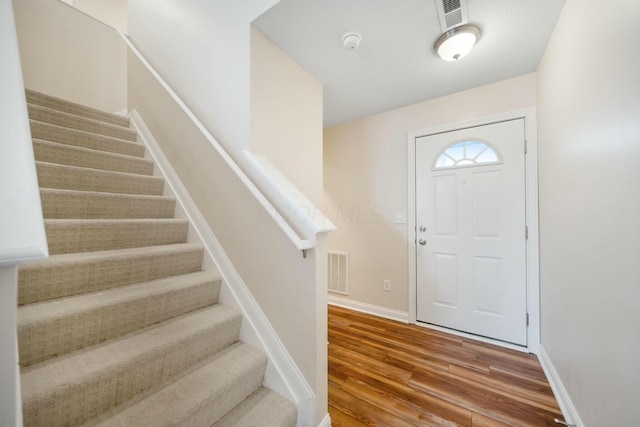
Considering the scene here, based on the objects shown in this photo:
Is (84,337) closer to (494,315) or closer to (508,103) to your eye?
(494,315)

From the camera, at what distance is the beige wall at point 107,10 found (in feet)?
9.57

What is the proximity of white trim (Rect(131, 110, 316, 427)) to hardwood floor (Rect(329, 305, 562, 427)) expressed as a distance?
305mm

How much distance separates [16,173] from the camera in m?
0.53

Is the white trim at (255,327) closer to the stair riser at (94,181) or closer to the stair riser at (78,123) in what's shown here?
the stair riser at (94,181)

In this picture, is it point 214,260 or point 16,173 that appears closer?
point 16,173

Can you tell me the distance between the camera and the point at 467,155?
7.59ft

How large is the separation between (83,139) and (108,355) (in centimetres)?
171

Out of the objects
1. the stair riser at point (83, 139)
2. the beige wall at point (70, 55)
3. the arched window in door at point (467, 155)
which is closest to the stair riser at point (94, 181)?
the stair riser at point (83, 139)

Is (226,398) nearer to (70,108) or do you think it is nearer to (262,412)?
(262,412)

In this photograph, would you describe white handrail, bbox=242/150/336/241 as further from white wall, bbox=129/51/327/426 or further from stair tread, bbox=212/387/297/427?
stair tread, bbox=212/387/297/427

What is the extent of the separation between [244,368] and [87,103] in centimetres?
338

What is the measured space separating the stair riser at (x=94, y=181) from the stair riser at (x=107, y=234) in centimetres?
43

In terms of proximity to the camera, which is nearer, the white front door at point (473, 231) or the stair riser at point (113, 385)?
the stair riser at point (113, 385)

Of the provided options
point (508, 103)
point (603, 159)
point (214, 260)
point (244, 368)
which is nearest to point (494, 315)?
point (603, 159)
